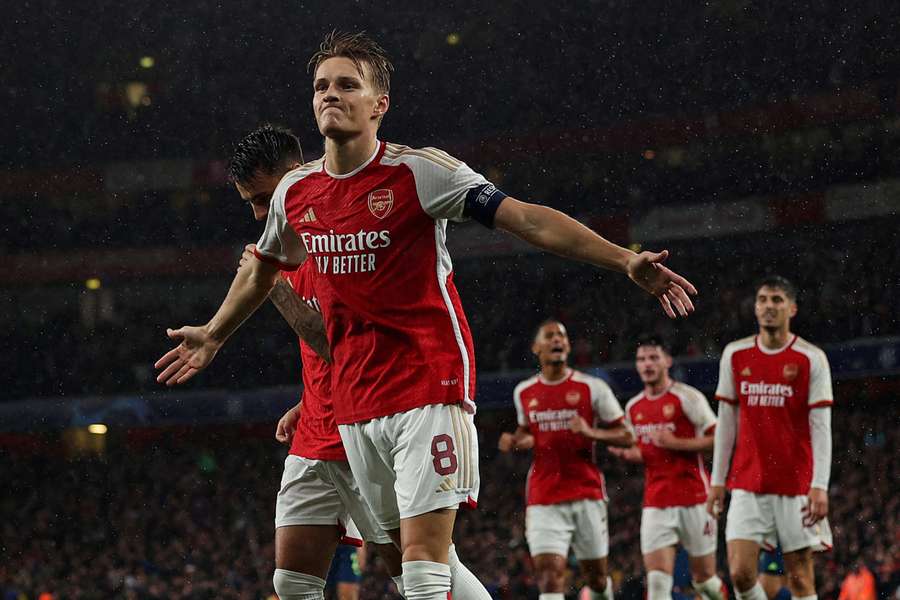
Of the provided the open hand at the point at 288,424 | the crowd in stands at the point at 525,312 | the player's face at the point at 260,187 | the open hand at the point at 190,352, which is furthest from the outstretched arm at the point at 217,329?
the crowd in stands at the point at 525,312

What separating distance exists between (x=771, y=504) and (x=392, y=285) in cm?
445

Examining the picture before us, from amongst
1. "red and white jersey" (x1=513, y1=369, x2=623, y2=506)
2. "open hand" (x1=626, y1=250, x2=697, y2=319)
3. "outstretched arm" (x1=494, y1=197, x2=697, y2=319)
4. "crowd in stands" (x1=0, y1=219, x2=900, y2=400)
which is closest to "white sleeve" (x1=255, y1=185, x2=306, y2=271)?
"outstretched arm" (x1=494, y1=197, x2=697, y2=319)

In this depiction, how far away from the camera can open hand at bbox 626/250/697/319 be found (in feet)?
10.6

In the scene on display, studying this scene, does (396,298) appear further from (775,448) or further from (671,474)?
(671,474)

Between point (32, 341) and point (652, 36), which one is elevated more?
point (652, 36)

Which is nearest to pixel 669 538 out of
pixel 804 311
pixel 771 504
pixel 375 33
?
pixel 771 504

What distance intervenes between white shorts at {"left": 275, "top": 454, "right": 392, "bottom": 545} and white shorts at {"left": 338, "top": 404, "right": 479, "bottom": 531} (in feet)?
1.98

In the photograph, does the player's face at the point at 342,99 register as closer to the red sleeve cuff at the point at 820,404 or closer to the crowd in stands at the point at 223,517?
the red sleeve cuff at the point at 820,404

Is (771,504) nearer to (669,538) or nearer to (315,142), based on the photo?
(669,538)

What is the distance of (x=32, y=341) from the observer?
87.9 feet

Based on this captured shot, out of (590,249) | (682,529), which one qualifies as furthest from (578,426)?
(590,249)

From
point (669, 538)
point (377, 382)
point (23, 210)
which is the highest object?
point (23, 210)

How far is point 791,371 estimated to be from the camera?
7367 millimetres

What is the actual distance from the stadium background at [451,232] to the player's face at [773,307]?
11742 mm
